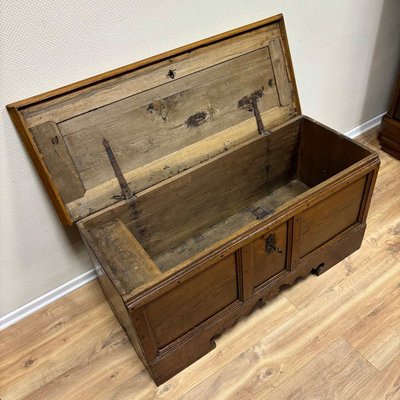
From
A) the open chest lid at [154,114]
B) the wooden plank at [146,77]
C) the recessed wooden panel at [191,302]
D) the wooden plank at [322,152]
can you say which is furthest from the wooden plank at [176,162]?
the recessed wooden panel at [191,302]

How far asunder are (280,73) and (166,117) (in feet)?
1.69

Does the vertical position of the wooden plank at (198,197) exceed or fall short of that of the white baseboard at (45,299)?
it exceeds it

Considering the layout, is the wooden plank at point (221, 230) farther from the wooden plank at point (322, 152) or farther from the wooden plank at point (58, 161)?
the wooden plank at point (58, 161)

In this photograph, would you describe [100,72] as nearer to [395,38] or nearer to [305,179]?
[305,179]

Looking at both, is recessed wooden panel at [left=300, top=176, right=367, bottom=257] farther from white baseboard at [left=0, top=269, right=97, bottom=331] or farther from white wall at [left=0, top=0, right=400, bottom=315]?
white baseboard at [left=0, top=269, right=97, bottom=331]

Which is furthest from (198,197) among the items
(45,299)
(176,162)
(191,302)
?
(45,299)

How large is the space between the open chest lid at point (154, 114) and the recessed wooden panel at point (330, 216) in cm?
41

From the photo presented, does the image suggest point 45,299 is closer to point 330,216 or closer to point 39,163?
point 39,163

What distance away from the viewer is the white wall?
42.9 inches

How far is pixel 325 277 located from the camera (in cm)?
157

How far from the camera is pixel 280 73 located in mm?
1527

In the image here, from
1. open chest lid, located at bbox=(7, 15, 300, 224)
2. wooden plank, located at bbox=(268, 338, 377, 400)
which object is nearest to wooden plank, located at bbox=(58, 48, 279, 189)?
open chest lid, located at bbox=(7, 15, 300, 224)

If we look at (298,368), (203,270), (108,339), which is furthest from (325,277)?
(108,339)

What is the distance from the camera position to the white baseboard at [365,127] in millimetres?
2219
